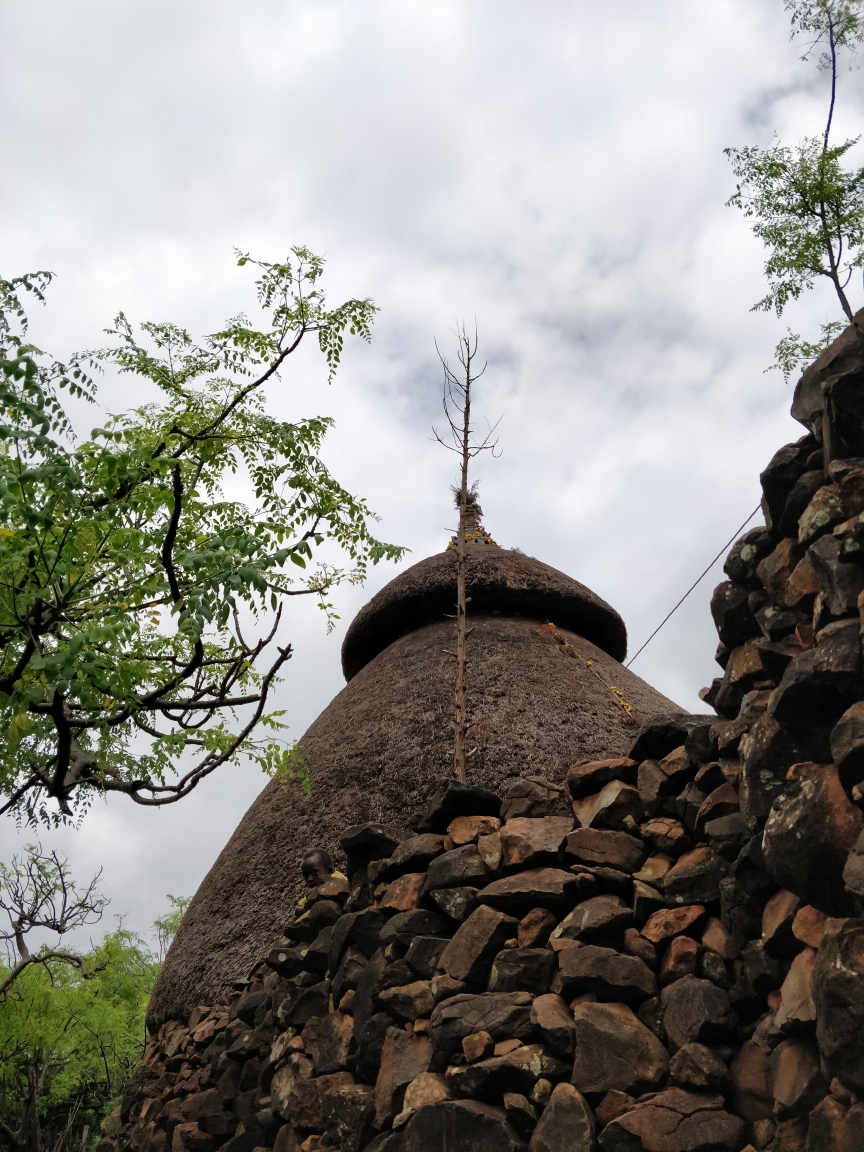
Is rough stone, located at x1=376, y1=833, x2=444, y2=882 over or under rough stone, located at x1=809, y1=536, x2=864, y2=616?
under

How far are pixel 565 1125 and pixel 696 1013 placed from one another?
743mm

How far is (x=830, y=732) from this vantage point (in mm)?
3375

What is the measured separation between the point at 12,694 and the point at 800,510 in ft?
14.6

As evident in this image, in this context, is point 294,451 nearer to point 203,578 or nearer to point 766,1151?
point 203,578

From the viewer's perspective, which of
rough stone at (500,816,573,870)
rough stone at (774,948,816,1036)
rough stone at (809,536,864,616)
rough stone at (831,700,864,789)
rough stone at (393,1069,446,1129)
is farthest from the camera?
rough stone at (500,816,573,870)

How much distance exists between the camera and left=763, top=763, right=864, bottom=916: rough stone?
3096 mm

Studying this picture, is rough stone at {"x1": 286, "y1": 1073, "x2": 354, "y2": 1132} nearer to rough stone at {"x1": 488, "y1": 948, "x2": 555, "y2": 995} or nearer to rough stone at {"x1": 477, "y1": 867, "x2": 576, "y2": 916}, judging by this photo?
rough stone at {"x1": 488, "y1": 948, "x2": 555, "y2": 995}

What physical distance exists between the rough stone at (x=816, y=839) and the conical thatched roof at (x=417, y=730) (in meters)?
3.85

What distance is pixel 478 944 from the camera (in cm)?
446

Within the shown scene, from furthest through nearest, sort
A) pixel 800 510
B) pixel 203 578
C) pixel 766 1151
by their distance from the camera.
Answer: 1. pixel 203 578
2. pixel 800 510
3. pixel 766 1151

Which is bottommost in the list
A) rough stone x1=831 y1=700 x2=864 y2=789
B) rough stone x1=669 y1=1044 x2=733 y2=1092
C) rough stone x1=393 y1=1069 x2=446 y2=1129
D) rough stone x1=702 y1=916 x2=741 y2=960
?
rough stone x1=393 y1=1069 x2=446 y2=1129

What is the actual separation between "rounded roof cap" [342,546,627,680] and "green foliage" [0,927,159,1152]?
885cm

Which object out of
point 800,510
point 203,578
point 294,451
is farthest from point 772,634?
point 294,451

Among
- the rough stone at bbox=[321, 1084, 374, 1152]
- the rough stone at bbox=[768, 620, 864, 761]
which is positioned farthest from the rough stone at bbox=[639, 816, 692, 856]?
the rough stone at bbox=[321, 1084, 374, 1152]
